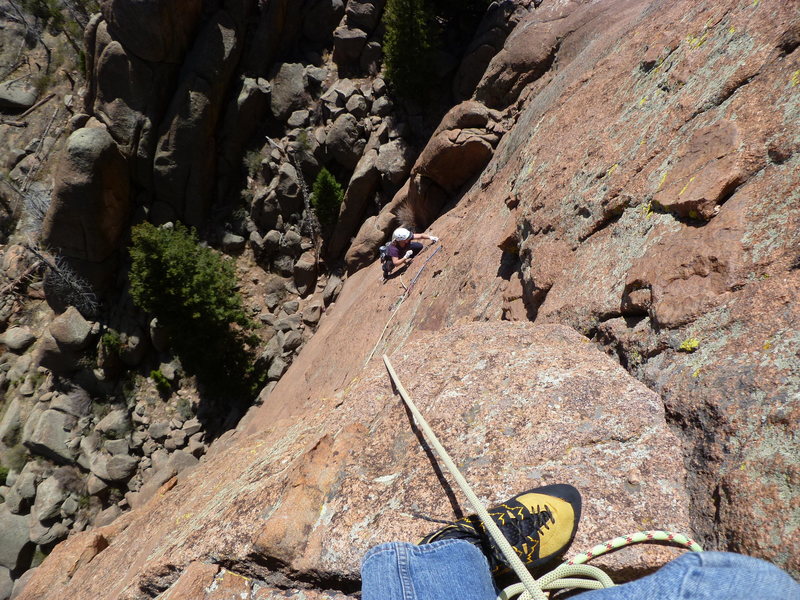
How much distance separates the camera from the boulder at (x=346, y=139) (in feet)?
48.4

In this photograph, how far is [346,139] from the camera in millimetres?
14773

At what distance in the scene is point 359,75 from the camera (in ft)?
51.1

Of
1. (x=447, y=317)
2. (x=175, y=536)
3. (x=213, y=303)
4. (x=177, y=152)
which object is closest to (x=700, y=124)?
(x=447, y=317)

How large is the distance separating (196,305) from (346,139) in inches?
296

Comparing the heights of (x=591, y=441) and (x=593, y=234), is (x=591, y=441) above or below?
below

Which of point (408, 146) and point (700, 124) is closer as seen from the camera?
point (700, 124)

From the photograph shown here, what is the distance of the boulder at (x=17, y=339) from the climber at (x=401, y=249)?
18042 millimetres

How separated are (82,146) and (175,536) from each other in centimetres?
1594

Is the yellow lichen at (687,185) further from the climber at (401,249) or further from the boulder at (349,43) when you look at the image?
the boulder at (349,43)

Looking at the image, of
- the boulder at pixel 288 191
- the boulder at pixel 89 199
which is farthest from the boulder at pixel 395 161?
the boulder at pixel 89 199

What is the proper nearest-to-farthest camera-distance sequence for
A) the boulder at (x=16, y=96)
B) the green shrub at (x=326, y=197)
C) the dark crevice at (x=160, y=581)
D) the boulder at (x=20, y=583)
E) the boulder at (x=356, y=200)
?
the dark crevice at (x=160, y=581), the boulder at (x=20, y=583), the boulder at (x=356, y=200), the green shrub at (x=326, y=197), the boulder at (x=16, y=96)

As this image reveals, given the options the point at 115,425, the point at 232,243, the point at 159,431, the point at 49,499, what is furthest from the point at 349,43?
the point at 49,499

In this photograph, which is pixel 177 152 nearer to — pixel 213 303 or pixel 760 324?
pixel 213 303

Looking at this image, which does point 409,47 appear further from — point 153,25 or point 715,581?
point 715,581
